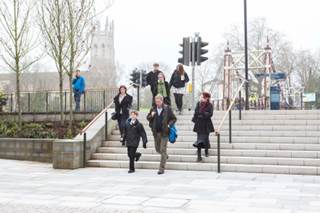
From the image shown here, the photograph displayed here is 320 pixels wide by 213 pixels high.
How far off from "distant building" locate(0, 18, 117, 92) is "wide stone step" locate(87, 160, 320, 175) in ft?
39.6

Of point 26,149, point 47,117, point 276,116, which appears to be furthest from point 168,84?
point 47,117

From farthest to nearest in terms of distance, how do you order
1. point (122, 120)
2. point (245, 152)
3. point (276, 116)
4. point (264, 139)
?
point (276, 116) → point (122, 120) → point (264, 139) → point (245, 152)

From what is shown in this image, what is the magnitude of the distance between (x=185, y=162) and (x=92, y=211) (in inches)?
225

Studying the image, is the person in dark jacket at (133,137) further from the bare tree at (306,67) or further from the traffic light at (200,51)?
the bare tree at (306,67)

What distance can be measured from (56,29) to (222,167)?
27.7 feet

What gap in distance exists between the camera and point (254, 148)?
43.4ft

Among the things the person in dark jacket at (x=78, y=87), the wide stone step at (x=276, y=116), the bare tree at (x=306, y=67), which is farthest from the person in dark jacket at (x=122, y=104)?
the bare tree at (x=306, y=67)

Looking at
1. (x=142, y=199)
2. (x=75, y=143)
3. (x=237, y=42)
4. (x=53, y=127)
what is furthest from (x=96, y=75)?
(x=142, y=199)

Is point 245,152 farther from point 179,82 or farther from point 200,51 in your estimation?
point 200,51

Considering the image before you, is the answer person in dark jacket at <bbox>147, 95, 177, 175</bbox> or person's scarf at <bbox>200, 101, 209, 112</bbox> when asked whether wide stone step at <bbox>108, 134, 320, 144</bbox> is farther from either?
person in dark jacket at <bbox>147, 95, 177, 175</bbox>

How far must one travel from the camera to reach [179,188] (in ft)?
31.3

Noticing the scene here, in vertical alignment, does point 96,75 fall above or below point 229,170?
above

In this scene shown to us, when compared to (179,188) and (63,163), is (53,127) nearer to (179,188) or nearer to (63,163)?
(63,163)

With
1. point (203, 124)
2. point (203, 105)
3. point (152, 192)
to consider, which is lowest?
point (152, 192)
